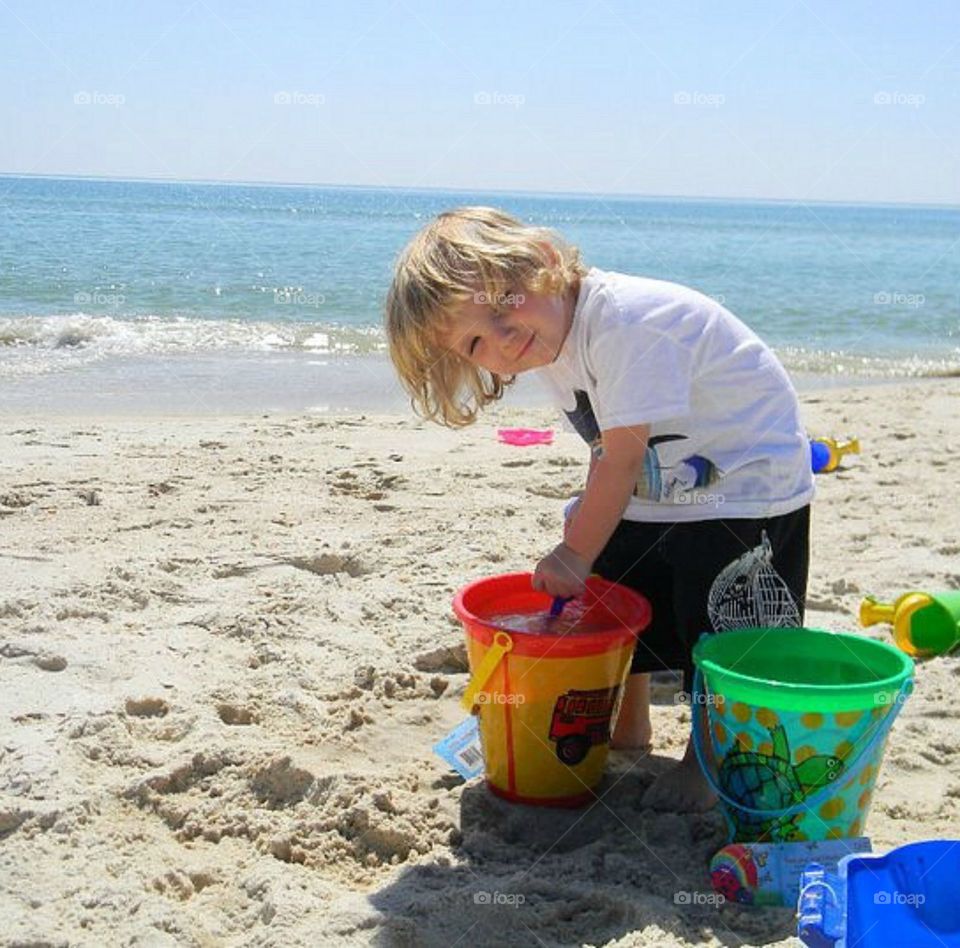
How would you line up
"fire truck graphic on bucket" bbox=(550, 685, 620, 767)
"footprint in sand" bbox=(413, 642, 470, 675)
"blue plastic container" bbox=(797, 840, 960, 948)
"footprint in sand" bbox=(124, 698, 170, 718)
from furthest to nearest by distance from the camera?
"footprint in sand" bbox=(413, 642, 470, 675)
"footprint in sand" bbox=(124, 698, 170, 718)
"fire truck graphic on bucket" bbox=(550, 685, 620, 767)
"blue plastic container" bbox=(797, 840, 960, 948)

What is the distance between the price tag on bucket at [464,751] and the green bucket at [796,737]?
17.1 inches

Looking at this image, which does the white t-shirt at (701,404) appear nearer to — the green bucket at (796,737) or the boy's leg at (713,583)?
the boy's leg at (713,583)

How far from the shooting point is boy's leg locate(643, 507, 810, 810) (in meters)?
2.15

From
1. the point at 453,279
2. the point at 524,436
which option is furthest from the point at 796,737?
the point at 524,436

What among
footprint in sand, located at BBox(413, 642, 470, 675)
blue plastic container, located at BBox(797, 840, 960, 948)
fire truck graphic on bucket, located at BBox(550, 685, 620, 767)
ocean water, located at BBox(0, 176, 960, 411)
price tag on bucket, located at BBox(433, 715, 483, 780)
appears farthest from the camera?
ocean water, located at BBox(0, 176, 960, 411)

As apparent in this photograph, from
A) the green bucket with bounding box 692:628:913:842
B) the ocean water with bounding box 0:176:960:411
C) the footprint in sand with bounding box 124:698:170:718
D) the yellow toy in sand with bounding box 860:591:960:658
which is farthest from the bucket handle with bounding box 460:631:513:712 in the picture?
the ocean water with bounding box 0:176:960:411

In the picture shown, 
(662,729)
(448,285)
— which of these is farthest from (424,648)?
(448,285)

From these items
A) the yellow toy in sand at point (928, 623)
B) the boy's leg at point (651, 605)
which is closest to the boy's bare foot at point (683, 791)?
the boy's leg at point (651, 605)

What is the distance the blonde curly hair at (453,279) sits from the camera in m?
1.99

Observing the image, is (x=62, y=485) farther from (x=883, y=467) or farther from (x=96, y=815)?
(x=883, y=467)

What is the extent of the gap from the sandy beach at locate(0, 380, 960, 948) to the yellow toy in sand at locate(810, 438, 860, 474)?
0.15 metres

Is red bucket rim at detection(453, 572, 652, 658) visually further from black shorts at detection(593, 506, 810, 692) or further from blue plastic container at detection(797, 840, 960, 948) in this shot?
blue plastic container at detection(797, 840, 960, 948)

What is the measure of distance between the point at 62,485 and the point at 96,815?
7.23 ft

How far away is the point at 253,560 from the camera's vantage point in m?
3.28
